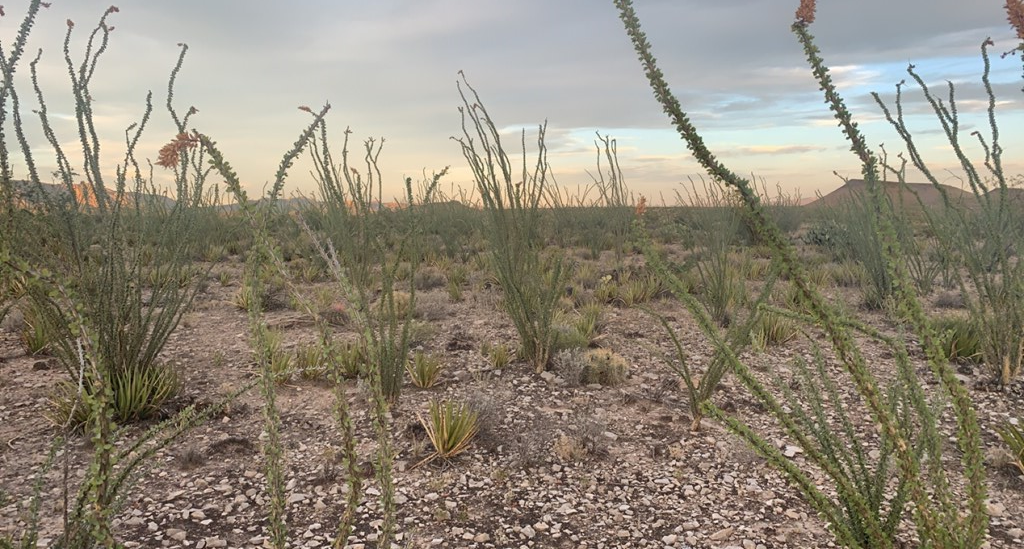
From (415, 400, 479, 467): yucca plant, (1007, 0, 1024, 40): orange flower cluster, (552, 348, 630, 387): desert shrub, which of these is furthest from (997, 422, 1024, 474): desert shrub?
(415, 400, 479, 467): yucca plant

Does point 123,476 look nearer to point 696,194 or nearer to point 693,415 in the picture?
point 693,415

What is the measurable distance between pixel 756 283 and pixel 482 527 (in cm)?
733

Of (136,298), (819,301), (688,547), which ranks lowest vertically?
(688,547)

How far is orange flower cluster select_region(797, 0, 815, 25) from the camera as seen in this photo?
1488 mm

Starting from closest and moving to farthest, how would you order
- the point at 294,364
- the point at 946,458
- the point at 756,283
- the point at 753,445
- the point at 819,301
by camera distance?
the point at 819,301 → the point at 753,445 → the point at 946,458 → the point at 294,364 → the point at 756,283

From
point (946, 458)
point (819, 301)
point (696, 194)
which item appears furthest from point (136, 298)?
point (696, 194)

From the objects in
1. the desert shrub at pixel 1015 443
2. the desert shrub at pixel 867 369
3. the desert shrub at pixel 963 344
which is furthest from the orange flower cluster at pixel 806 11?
the desert shrub at pixel 963 344

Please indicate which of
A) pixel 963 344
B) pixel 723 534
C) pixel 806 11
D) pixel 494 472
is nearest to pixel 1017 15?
pixel 806 11

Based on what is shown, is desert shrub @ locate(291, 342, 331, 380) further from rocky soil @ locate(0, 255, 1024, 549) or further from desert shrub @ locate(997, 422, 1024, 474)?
desert shrub @ locate(997, 422, 1024, 474)

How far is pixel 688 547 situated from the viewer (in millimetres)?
2863

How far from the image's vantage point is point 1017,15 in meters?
1.94

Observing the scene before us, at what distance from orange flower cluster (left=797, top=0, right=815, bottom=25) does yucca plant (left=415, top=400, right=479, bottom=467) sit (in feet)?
9.08

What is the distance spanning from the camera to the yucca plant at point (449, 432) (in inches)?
142

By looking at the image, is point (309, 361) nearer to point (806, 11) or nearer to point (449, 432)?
point (449, 432)
